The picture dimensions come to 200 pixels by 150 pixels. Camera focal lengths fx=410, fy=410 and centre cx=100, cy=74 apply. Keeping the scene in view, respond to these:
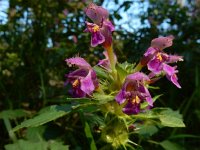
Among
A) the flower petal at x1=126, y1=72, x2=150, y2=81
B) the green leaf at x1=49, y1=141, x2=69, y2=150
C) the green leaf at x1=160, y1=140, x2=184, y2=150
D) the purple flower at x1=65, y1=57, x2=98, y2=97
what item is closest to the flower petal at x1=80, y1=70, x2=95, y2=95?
the purple flower at x1=65, y1=57, x2=98, y2=97

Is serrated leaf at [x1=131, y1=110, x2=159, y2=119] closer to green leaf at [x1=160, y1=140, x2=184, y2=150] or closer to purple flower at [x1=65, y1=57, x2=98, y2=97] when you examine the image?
purple flower at [x1=65, y1=57, x2=98, y2=97]

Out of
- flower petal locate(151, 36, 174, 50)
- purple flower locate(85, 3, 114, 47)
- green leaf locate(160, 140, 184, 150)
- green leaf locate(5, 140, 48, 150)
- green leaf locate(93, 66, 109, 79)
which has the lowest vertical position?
green leaf locate(160, 140, 184, 150)

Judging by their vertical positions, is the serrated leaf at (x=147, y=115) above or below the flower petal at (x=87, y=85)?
below

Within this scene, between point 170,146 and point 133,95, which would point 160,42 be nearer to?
point 133,95

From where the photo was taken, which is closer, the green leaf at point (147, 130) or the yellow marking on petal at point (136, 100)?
the yellow marking on petal at point (136, 100)

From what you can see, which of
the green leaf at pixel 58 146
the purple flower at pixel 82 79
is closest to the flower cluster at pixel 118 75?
the purple flower at pixel 82 79

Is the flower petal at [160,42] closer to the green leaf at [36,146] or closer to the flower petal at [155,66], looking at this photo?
the flower petal at [155,66]
